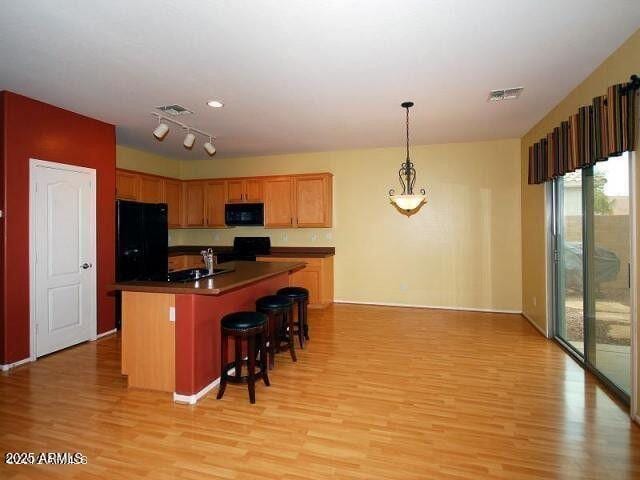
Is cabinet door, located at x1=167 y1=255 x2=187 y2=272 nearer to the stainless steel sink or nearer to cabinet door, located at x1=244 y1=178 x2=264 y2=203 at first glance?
cabinet door, located at x1=244 y1=178 x2=264 y2=203

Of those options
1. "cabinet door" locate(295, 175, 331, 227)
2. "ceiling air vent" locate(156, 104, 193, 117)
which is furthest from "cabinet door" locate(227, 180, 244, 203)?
"ceiling air vent" locate(156, 104, 193, 117)

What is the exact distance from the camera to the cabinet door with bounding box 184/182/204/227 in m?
6.84

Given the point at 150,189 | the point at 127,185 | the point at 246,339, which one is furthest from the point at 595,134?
the point at 150,189

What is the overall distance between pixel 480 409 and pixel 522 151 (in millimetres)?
4228

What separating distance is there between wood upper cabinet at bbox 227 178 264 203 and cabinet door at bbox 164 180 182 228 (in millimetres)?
1024

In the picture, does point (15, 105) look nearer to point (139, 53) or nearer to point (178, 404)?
point (139, 53)

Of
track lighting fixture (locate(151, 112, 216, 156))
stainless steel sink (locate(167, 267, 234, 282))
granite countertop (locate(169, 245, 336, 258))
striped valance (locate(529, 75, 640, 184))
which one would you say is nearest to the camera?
striped valance (locate(529, 75, 640, 184))

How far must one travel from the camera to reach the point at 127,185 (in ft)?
18.3

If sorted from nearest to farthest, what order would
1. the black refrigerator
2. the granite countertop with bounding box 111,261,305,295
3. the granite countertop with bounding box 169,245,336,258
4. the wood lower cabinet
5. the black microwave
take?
the granite countertop with bounding box 111,261,305,295
the black refrigerator
the wood lower cabinet
the granite countertop with bounding box 169,245,336,258
the black microwave

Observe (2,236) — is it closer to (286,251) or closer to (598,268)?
(286,251)

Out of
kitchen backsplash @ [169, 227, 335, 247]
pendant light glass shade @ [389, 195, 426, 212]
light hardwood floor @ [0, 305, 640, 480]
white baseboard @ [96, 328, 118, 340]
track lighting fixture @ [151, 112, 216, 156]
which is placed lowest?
light hardwood floor @ [0, 305, 640, 480]

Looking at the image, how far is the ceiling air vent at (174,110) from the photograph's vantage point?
395 centimetres

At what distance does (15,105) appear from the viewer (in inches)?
138

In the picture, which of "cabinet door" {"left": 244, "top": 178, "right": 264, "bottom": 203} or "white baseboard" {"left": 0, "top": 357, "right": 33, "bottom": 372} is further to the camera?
"cabinet door" {"left": 244, "top": 178, "right": 264, "bottom": 203}
